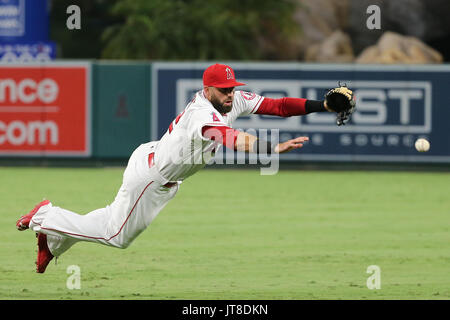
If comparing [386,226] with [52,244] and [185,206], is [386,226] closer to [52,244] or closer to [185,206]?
[185,206]

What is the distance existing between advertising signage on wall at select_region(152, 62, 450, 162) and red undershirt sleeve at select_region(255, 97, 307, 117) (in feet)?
31.9

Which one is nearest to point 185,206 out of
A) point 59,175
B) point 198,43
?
point 59,175

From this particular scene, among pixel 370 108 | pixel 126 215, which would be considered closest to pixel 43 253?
pixel 126 215

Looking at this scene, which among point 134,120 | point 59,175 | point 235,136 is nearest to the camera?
point 235,136

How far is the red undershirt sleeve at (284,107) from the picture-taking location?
7750 mm

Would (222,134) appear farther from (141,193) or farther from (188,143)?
(141,193)

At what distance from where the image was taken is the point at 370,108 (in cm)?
1777

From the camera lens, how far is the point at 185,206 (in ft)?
43.8

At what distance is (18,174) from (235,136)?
11.5 meters

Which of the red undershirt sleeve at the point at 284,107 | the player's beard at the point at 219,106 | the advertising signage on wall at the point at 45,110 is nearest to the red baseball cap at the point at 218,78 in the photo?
the player's beard at the point at 219,106

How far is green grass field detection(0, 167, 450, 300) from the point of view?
25.5ft

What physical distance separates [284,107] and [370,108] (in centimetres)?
1022

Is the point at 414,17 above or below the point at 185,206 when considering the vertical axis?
above

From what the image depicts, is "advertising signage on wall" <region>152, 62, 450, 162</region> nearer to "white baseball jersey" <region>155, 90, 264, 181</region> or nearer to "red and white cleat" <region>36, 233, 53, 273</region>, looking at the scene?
"red and white cleat" <region>36, 233, 53, 273</region>
